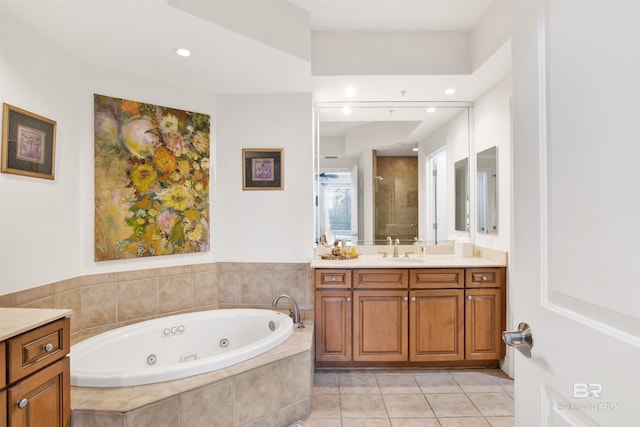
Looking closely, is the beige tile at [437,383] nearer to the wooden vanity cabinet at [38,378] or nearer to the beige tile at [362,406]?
the beige tile at [362,406]

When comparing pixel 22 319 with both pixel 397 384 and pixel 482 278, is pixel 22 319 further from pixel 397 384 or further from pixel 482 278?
pixel 482 278

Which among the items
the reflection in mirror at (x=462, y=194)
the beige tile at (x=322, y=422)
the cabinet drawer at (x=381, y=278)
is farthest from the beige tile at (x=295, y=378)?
the reflection in mirror at (x=462, y=194)

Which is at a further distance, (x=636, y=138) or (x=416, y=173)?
(x=416, y=173)

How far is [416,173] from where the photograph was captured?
11.0 feet

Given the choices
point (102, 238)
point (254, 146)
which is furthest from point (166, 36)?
point (102, 238)

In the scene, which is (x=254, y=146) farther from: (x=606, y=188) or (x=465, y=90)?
(x=606, y=188)

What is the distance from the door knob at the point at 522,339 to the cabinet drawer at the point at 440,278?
6.29 ft

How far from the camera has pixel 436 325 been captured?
2672 millimetres

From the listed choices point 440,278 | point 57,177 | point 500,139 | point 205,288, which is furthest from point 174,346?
point 500,139

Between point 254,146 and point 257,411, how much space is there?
2038mm

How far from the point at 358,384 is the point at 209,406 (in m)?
1.25

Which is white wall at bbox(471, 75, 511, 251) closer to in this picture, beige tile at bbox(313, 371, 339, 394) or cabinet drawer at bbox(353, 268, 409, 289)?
cabinet drawer at bbox(353, 268, 409, 289)

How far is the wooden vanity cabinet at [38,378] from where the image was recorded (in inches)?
46.0

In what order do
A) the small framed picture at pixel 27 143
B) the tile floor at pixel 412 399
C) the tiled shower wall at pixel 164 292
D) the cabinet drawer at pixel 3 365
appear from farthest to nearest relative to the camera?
the tiled shower wall at pixel 164 292
the tile floor at pixel 412 399
the small framed picture at pixel 27 143
the cabinet drawer at pixel 3 365
